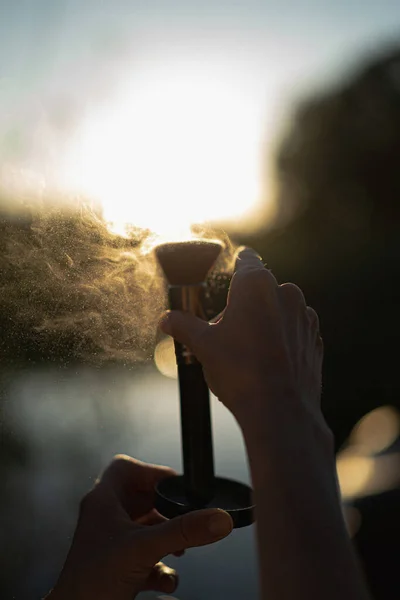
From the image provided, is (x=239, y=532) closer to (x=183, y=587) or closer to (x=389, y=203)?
(x=183, y=587)

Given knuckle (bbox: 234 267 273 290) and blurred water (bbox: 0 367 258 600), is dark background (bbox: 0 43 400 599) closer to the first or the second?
blurred water (bbox: 0 367 258 600)

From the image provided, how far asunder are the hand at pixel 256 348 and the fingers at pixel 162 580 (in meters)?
0.78

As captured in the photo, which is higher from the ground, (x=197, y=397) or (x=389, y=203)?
(x=389, y=203)

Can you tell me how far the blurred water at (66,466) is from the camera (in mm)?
1555

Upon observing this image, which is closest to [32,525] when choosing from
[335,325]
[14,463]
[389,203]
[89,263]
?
[14,463]

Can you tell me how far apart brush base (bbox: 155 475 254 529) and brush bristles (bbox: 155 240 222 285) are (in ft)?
1.68

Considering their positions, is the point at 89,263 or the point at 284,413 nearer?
the point at 284,413

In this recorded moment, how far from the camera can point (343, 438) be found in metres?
5.98

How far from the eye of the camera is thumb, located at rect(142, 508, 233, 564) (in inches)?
40.5

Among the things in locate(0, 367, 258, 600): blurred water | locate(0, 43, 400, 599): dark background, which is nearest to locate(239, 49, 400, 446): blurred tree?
locate(0, 43, 400, 599): dark background

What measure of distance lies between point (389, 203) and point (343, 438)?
510 inches

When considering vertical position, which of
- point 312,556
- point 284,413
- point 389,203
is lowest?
point 312,556

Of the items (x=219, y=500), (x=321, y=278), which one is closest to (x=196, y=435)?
(x=219, y=500)

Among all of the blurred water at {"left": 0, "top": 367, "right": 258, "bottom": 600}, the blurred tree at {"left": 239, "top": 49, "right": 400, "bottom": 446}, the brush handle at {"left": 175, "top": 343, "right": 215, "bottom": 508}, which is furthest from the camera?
the blurred tree at {"left": 239, "top": 49, "right": 400, "bottom": 446}
